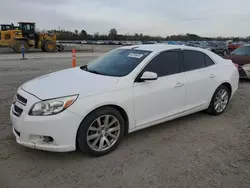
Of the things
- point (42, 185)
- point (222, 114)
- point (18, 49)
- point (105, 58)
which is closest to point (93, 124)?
point (42, 185)

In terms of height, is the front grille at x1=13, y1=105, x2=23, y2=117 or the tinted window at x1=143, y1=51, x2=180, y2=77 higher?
the tinted window at x1=143, y1=51, x2=180, y2=77

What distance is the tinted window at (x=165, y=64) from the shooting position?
377 cm

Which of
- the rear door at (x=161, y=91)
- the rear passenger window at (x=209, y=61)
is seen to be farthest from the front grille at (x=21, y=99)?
the rear passenger window at (x=209, y=61)

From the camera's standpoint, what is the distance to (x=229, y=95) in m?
5.09

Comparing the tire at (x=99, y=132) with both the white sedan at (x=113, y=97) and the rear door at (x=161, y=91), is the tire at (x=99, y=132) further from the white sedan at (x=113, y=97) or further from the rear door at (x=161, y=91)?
the rear door at (x=161, y=91)

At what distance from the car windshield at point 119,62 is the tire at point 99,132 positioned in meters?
0.71

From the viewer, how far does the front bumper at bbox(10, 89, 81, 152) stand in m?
2.84

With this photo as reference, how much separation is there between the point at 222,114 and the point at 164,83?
2.02 m

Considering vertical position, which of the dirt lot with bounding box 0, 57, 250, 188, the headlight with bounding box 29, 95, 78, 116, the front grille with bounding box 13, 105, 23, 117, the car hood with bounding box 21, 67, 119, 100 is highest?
the car hood with bounding box 21, 67, 119, 100

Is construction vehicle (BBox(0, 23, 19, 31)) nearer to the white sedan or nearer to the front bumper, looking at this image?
the white sedan

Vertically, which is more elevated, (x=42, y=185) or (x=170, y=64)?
(x=170, y=64)

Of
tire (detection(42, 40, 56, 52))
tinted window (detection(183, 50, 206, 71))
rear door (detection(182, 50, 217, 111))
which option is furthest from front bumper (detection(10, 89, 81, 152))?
tire (detection(42, 40, 56, 52))

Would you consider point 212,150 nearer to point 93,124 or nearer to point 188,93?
point 188,93

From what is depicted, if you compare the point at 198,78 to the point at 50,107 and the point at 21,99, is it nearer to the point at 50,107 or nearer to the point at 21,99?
the point at 50,107
